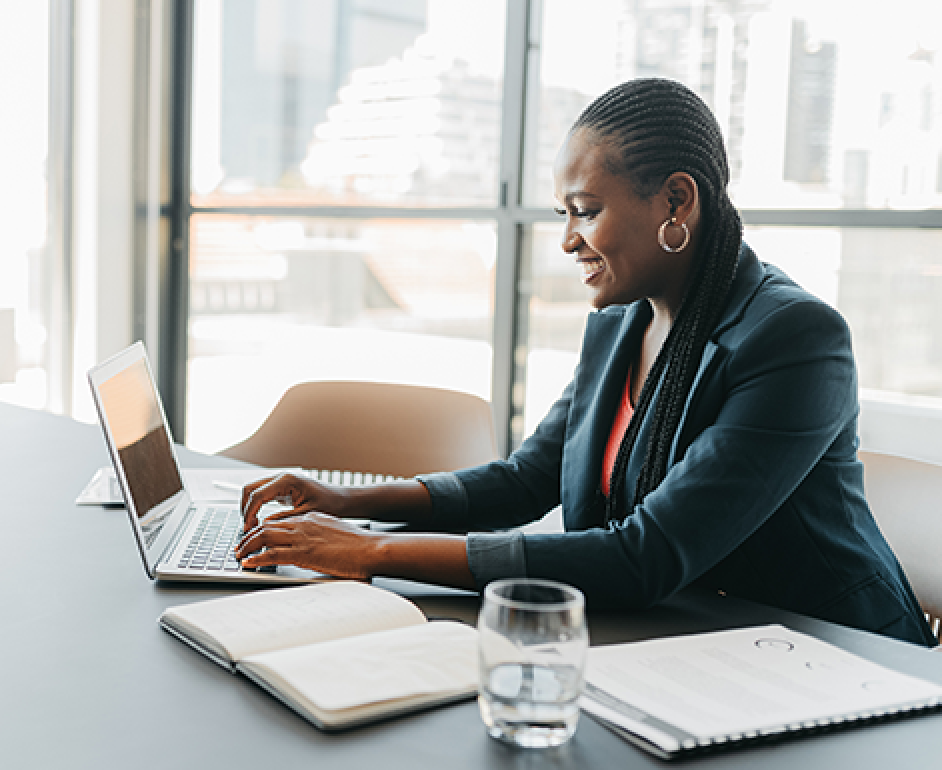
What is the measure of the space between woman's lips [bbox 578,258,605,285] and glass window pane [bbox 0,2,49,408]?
314cm

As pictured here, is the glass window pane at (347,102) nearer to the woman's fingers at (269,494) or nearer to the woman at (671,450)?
the woman at (671,450)

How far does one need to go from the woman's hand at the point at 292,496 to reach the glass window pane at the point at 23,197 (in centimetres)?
298

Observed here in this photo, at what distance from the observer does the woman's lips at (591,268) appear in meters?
1.41

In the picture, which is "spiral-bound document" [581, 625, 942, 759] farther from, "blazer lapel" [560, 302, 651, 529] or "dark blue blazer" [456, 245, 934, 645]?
"blazer lapel" [560, 302, 651, 529]

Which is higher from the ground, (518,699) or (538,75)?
(538,75)

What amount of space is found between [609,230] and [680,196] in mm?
103

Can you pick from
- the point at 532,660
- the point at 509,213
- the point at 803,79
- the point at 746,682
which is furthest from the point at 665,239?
the point at 509,213

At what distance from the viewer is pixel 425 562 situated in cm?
113

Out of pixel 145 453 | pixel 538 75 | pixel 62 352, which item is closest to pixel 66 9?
pixel 62 352

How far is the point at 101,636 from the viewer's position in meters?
0.98

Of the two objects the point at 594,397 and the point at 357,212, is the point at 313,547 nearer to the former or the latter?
the point at 594,397

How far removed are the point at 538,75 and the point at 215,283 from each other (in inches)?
67.7

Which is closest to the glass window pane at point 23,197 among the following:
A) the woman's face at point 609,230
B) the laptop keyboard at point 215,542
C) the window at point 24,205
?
the window at point 24,205

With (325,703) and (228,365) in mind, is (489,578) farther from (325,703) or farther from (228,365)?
(228,365)
